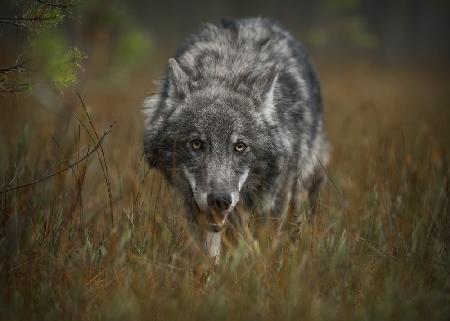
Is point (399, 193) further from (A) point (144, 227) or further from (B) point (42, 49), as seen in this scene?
(B) point (42, 49)

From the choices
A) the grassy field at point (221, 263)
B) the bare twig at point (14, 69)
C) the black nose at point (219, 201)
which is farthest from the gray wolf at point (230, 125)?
the bare twig at point (14, 69)

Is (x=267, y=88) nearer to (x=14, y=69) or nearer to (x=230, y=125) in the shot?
(x=230, y=125)

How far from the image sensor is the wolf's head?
3.58 m

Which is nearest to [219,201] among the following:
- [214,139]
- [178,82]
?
[214,139]

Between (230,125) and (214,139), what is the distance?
0.17 m

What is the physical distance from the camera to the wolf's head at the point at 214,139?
358 cm

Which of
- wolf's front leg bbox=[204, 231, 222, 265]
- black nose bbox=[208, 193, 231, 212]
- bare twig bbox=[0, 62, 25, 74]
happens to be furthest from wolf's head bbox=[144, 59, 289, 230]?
bare twig bbox=[0, 62, 25, 74]

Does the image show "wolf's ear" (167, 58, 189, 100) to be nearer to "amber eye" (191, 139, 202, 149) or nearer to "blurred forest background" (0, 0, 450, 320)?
"amber eye" (191, 139, 202, 149)

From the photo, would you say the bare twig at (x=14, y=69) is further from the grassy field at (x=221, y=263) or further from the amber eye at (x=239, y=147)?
the amber eye at (x=239, y=147)

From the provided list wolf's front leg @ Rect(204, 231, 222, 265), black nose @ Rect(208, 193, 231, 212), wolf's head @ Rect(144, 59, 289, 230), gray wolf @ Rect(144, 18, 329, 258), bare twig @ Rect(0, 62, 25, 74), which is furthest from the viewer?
wolf's front leg @ Rect(204, 231, 222, 265)

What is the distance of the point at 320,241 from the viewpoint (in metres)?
3.26

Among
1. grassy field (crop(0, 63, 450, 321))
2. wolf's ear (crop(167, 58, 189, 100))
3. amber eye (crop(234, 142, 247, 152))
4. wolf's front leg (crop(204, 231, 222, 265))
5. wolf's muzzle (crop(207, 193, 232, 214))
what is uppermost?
wolf's ear (crop(167, 58, 189, 100))

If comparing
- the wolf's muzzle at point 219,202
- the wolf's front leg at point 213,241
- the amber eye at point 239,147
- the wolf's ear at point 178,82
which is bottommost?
the wolf's front leg at point 213,241

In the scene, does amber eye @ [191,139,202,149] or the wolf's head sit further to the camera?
amber eye @ [191,139,202,149]
